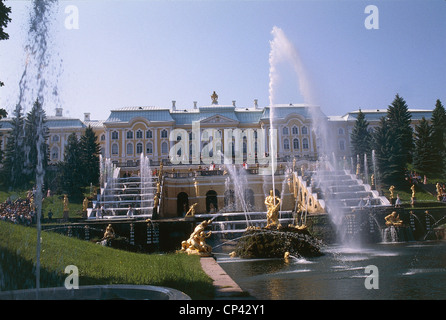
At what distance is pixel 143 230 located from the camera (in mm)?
23344

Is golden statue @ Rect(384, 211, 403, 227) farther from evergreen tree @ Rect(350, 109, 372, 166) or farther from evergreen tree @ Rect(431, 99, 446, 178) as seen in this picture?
evergreen tree @ Rect(350, 109, 372, 166)

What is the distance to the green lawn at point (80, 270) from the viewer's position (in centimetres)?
721

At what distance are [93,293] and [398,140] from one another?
44.4 m

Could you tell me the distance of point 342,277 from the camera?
31.1 ft

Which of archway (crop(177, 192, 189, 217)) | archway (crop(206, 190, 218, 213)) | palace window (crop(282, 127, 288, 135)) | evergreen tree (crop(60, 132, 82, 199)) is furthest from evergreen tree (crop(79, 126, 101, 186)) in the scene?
palace window (crop(282, 127, 288, 135))

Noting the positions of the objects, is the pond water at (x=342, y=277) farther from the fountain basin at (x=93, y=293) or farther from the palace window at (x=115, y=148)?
the palace window at (x=115, y=148)

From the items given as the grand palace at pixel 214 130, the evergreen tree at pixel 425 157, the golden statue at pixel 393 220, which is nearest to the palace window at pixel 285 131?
the grand palace at pixel 214 130

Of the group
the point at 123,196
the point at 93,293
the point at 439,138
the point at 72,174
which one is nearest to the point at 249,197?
the point at 123,196

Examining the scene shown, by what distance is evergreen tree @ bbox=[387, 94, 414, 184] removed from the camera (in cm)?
4256

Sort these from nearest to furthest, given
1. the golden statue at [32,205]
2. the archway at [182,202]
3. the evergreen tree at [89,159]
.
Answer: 1. the golden statue at [32,205]
2. the archway at [182,202]
3. the evergreen tree at [89,159]

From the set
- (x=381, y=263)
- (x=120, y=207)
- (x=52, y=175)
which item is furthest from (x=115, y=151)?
(x=381, y=263)

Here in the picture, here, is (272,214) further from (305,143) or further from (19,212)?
(305,143)

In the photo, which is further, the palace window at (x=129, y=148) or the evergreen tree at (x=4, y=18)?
the palace window at (x=129, y=148)

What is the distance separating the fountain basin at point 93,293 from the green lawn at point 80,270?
109cm
